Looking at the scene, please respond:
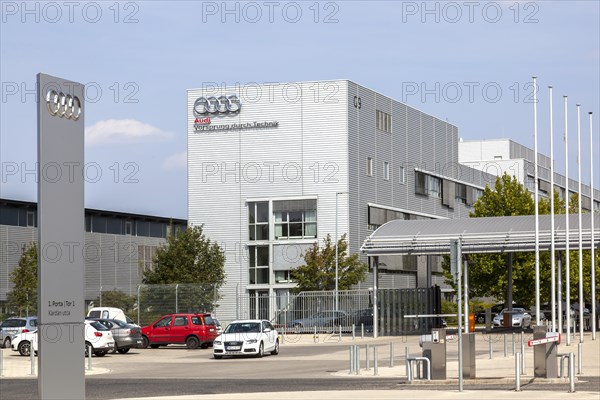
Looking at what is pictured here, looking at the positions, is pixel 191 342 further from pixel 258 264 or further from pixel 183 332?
pixel 258 264

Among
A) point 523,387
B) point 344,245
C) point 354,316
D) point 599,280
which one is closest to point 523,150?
point 599,280

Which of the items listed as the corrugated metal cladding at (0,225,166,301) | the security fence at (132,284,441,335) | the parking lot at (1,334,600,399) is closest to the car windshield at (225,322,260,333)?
the parking lot at (1,334,600,399)

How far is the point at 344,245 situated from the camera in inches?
2958

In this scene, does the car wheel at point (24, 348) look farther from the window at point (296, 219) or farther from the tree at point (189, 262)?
the window at point (296, 219)

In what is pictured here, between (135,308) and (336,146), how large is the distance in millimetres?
18378

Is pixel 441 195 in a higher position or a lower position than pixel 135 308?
higher

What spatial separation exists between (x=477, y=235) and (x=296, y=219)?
76.1 ft

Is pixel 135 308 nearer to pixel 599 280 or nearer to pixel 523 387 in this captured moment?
pixel 599 280

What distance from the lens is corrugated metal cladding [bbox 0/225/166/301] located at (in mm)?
77750

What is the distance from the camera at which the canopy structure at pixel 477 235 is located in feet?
182

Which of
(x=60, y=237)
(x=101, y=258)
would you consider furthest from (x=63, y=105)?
(x=101, y=258)

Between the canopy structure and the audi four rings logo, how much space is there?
139ft

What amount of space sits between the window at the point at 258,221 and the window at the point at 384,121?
10641mm

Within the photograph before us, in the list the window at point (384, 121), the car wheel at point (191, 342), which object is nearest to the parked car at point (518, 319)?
the window at point (384, 121)
